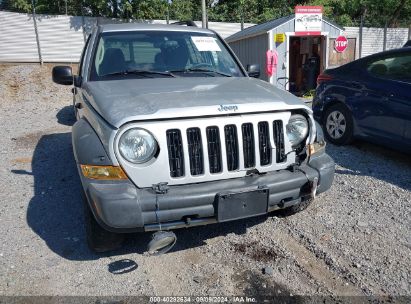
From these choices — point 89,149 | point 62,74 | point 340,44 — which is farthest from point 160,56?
point 340,44

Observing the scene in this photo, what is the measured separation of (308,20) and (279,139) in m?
11.8

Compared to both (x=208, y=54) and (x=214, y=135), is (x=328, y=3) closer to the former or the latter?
(x=208, y=54)

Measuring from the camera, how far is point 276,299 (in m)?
2.57

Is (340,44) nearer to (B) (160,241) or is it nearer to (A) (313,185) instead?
(A) (313,185)

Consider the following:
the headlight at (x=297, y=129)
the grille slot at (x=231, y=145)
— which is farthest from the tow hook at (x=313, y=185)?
the grille slot at (x=231, y=145)

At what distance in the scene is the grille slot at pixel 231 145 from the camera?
2.75 meters

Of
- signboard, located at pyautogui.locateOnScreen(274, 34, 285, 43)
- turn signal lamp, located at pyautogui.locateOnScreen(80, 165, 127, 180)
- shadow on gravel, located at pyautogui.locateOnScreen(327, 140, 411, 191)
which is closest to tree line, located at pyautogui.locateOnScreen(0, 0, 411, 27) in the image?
signboard, located at pyautogui.locateOnScreen(274, 34, 285, 43)

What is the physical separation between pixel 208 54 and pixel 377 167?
2.92m

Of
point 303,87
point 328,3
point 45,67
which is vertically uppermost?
point 328,3

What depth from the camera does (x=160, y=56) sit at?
3.97m

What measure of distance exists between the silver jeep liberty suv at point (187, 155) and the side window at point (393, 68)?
2.67 metres

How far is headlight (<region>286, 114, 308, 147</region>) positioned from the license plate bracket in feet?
1.91

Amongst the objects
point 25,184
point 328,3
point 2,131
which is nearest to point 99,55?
point 25,184

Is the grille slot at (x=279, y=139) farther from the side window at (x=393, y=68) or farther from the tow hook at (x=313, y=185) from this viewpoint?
the side window at (x=393, y=68)
